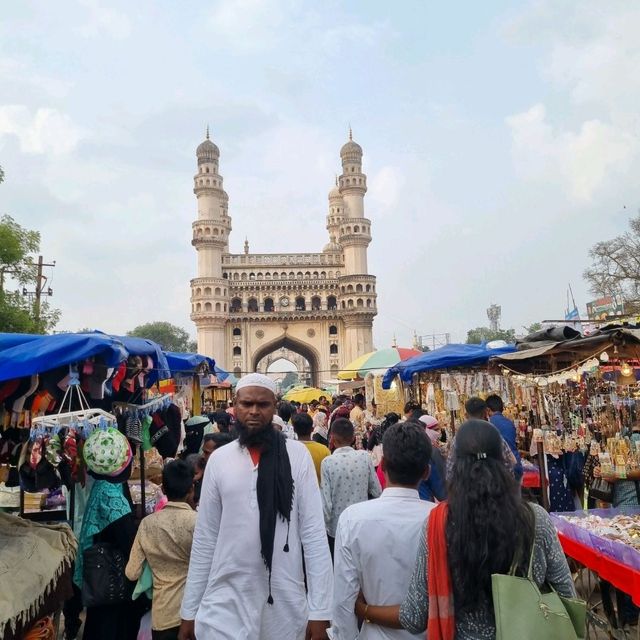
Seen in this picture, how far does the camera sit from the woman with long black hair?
5.63 ft

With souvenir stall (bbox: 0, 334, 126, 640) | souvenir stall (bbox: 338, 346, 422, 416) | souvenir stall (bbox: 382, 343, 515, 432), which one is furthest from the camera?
souvenir stall (bbox: 338, 346, 422, 416)

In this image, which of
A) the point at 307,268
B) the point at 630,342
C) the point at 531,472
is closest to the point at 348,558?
the point at 630,342

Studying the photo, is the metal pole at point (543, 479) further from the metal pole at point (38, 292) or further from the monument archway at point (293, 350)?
the monument archway at point (293, 350)

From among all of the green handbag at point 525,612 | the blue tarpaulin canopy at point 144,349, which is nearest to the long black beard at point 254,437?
the green handbag at point 525,612

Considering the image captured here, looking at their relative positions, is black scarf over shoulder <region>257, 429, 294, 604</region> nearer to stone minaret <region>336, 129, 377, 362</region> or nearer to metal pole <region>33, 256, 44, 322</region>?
metal pole <region>33, 256, 44, 322</region>

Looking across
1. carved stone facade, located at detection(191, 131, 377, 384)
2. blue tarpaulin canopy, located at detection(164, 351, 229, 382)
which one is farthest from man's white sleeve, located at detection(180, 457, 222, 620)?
carved stone facade, located at detection(191, 131, 377, 384)

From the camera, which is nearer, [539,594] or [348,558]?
[539,594]

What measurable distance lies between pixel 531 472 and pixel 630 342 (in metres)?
2.33

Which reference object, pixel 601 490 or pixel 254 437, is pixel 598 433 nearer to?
pixel 601 490

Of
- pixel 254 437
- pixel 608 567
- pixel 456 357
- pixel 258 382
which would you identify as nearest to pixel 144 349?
pixel 258 382

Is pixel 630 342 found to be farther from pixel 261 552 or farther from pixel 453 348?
pixel 261 552

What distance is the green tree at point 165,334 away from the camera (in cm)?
7294

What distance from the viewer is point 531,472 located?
6.88 metres

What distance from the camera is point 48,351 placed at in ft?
11.7
